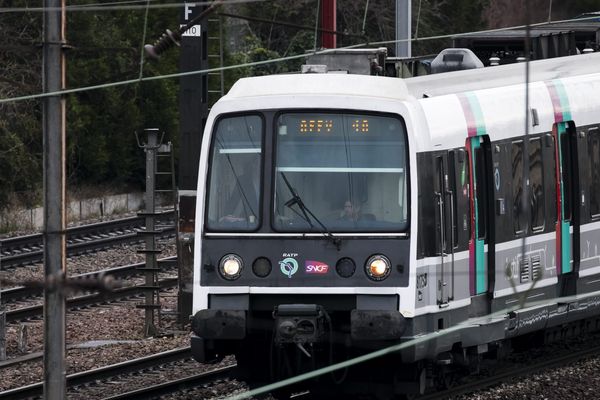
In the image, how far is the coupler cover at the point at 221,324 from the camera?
12789 mm

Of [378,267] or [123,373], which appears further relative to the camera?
[123,373]

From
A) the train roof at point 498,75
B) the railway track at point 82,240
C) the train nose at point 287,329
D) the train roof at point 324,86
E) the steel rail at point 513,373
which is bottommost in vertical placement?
the steel rail at point 513,373

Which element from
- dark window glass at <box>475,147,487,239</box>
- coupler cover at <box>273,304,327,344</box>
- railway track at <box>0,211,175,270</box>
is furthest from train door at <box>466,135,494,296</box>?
railway track at <box>0,211,175,270</box>

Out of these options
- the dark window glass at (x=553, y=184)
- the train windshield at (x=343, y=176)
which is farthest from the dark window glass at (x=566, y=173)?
the train windshield at (x=343, y=176)

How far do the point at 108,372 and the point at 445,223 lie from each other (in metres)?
4.06

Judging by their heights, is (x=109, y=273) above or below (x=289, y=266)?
below

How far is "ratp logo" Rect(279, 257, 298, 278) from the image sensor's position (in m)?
12.9

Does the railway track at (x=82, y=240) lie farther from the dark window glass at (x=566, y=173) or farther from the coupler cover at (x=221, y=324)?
the coupler cover at (x=221, y=324)

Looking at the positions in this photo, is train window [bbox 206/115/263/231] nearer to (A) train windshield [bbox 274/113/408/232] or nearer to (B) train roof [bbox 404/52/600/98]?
(A) train windshield [bbox 274/113/408/232]

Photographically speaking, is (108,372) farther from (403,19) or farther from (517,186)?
(403,19)

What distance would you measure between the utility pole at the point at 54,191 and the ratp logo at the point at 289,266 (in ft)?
7.68

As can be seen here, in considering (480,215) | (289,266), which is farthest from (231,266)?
(480,215)

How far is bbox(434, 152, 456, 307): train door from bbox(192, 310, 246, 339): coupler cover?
5.74 ft

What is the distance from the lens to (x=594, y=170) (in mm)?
16516
